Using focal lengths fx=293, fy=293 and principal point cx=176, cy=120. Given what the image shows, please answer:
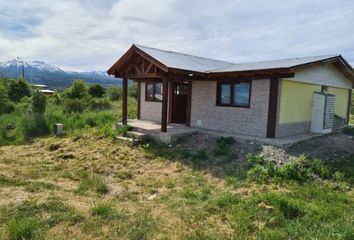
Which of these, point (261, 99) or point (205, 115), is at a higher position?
point (261, 99)

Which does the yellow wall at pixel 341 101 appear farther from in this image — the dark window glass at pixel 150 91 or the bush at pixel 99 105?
the bush at pixel 99 105

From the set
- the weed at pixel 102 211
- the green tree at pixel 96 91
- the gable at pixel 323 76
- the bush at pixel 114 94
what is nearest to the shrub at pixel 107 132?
the weed at pixel 102 211

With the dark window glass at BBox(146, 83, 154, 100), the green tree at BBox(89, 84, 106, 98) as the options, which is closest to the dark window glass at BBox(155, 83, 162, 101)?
the dark window glass at BBox(146, 83, 154, 100)

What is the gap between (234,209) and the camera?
15.8 feet

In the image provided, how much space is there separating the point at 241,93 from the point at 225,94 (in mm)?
706

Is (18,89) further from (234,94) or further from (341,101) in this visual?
(341,101)

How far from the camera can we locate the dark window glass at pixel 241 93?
1018cm

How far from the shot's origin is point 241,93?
34.1 feet

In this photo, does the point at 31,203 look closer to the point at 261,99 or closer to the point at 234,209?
the point at 234,209

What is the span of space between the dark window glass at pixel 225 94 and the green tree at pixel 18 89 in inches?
836

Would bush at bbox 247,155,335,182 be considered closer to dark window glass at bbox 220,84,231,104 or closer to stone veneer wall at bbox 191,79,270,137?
→ stone veneer wall at bbox 191,79,270,137

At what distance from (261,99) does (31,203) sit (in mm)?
7489

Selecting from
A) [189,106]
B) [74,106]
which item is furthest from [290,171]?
[74,106]

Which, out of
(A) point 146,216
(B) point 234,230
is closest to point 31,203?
(A) point 146,216
